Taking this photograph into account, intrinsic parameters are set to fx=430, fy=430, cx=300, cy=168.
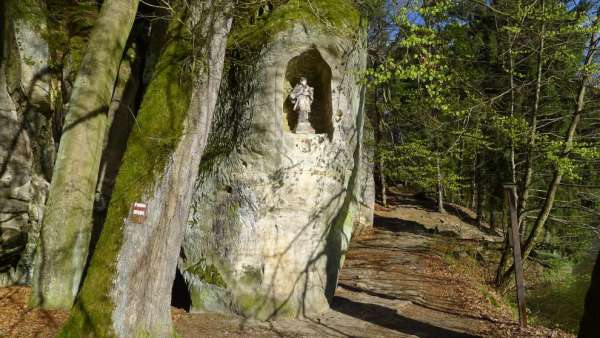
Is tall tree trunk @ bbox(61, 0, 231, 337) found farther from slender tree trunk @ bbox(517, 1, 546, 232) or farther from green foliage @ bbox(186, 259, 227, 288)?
slender tree trunk @ bbox(517, 1, 546, 232)

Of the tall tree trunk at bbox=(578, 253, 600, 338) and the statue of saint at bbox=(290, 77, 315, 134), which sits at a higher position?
the statue of saint at bbox=(290, 77, 315, 134)

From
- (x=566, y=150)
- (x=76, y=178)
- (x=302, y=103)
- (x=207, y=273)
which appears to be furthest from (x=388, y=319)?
(x=76, y=178)

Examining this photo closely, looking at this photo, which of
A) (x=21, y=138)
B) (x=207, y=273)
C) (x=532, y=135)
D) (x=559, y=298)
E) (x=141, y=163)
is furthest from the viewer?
(x=559, y=298)

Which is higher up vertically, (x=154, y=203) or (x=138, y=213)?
(x=154, y=203)

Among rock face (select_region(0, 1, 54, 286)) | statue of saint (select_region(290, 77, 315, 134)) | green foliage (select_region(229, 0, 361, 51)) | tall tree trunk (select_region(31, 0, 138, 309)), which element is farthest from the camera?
statue of saint (select_region(290, 77, 315, 134))

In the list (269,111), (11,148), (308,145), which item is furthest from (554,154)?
(11,148)

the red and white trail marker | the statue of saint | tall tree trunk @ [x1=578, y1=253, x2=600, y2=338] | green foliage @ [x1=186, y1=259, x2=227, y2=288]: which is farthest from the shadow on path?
the red and white trail marker

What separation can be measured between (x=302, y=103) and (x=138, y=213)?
417 cm

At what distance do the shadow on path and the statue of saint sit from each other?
132 inches

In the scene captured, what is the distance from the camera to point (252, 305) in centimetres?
685

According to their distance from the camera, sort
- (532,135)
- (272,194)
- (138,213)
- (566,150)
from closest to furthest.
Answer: (138,213)
(272,194)
(566,150)
(532,135)

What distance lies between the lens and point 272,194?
717cm

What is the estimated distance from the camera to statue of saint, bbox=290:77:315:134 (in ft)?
25.8

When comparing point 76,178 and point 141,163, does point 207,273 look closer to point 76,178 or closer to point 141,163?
point 76,178
